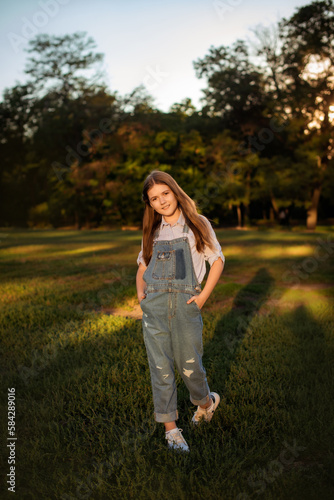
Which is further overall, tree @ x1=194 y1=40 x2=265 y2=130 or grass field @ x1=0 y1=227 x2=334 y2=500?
tree @ x1=194 y1=40 x2=265 y2=130

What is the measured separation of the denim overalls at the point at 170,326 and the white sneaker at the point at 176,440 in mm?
81

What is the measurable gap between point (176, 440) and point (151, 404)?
0.54 m

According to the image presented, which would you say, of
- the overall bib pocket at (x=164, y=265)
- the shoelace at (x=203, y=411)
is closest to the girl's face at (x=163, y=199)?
the overall bib pocket at (x=164, y=265)

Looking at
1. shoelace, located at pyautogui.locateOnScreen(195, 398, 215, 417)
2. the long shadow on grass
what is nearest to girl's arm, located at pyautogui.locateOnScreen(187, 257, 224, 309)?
shoelace, located at pyautogui.locateOnScreen(195, 398, 215, 417)

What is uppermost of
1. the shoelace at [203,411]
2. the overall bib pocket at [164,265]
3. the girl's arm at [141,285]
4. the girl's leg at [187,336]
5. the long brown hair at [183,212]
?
the long brown hair at [183,212]

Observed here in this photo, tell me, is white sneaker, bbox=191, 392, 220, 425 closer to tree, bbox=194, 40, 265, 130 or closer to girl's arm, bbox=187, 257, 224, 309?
girl's arm, bbox=187, 257, 224, 309

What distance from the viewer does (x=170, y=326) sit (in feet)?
7.92

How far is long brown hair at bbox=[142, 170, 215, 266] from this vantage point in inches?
100

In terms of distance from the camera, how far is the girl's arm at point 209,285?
2383 millimetres

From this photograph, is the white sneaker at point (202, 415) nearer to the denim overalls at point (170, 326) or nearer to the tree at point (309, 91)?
the denim overalls at point (170, 326)

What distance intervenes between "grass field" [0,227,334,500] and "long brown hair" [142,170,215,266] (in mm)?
1151

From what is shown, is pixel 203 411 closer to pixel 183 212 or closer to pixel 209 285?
pixel 209 285

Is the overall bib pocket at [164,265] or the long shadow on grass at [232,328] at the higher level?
the overall bib pocket at [164,265]

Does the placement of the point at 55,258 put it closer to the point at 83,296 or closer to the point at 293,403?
the point at 83,296
